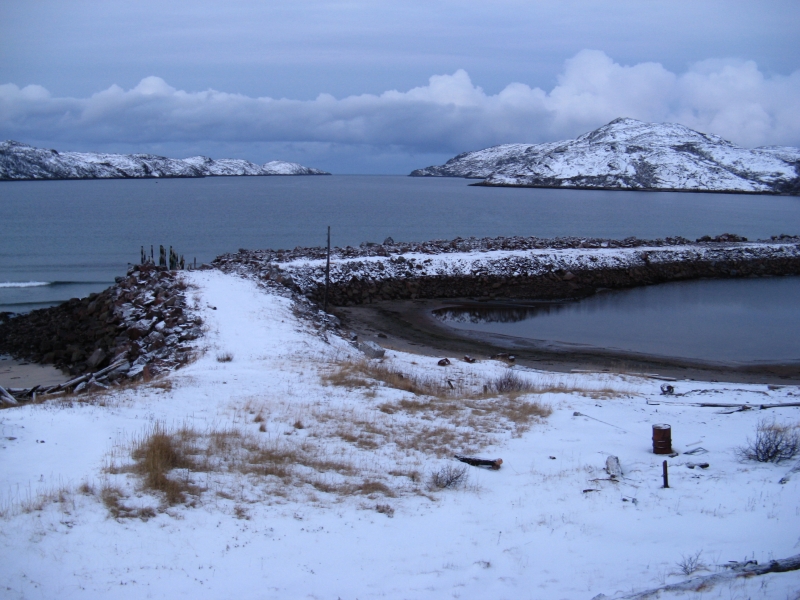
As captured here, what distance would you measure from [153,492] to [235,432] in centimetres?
256

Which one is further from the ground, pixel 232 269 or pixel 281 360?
pixel 232 269

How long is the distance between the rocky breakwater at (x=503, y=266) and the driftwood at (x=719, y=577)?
2547 centimetres

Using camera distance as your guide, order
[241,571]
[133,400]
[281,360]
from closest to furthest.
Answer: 1. [241,571]
2. [133,400]
3. [281,360]

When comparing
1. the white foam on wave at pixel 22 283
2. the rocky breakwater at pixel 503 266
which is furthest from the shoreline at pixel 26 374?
the white foam on wave at pixel 22 283

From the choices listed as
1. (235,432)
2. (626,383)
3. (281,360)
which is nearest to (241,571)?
(235,432)

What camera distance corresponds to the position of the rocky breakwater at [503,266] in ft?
107

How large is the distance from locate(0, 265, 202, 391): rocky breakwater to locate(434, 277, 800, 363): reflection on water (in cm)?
1212

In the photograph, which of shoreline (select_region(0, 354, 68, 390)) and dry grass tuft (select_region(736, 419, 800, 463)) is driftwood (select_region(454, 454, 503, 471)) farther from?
shoreline (select_region(0, 354, 68, 390))

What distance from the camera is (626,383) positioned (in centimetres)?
1600

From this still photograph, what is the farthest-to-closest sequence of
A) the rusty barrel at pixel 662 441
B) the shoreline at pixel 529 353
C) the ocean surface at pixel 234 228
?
the ocean surface at pixel 234 228 → the shoreline at pixel 529 353 → the rusty barrel at pixel 662 441

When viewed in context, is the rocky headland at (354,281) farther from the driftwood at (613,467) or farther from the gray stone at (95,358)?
the driftwood at (613,467)

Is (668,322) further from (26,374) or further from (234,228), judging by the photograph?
(234,228)

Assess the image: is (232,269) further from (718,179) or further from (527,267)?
(718,179)

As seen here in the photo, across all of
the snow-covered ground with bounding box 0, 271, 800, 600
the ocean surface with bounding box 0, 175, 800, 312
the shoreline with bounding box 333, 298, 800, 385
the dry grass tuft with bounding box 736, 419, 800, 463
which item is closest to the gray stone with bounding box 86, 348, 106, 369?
the snow-covered ground with bounding box 0, 271, 800, 600
